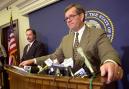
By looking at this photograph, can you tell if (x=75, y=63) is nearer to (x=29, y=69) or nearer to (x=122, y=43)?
(x=29, y=69)

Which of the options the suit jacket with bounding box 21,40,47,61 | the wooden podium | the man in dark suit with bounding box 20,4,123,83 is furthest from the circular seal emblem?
the wooden podium

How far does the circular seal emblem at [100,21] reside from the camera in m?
3.11

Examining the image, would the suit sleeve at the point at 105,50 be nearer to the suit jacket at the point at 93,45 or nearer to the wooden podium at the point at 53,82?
the suit jacket at the point at 93,45

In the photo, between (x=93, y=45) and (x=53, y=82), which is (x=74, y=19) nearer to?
(x=93, y=45)

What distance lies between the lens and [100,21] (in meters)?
3.28

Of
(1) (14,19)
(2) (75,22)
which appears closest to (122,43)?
(2) (75,22)

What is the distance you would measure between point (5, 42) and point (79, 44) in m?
5.04

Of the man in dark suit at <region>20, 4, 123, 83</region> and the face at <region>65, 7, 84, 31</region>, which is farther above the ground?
the face at <region>65, 7, 84, 31</region>

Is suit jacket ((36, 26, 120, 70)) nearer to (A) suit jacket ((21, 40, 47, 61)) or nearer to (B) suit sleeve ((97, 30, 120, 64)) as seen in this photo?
(B) suit sleeve ((97, 30, 120, 64))

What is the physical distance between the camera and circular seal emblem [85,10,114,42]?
311 centimetres

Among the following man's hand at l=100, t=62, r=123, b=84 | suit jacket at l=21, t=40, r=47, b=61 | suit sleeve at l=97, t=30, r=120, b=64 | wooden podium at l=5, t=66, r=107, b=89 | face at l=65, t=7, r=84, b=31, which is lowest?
wooden podium at l=5, t=66, r=107, b=89

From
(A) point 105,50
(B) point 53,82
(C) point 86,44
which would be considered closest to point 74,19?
(C) point 86,44

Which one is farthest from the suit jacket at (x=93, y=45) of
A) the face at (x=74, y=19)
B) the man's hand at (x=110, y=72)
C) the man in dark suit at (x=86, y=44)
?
the man's hand at (x=110, y=72)

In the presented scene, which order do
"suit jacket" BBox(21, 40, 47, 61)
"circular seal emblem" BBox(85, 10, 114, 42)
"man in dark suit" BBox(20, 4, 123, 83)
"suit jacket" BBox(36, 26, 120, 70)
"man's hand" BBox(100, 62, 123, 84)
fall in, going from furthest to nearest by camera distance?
"suit jacket" BBox(21, 40, 47, 61) → "circular seal emblem" BBox(85, 10, 114, 42) → "suit jacket" BBox(36, 26, 120, 70) → "man in dark suit" BBox(20, 4, 123, 83) → "man's hand" BBox(100, 62, 123, 84)
